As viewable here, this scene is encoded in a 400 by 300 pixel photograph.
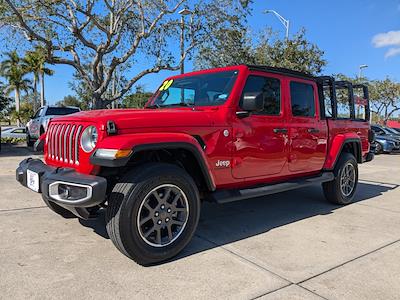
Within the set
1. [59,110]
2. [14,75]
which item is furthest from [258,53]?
[14,75]

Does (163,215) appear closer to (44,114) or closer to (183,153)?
(183,153)

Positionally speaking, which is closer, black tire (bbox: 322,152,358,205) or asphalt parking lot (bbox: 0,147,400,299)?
asphalt parking lot (bbox: 0,147,400,299)

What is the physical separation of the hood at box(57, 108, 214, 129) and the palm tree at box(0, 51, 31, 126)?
4722 cm

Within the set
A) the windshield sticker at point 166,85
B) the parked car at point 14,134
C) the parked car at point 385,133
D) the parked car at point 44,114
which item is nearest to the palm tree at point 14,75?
the parked car at point 14,134

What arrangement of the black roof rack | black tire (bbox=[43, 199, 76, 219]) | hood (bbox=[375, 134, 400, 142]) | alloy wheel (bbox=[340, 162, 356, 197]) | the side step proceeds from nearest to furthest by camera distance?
the side step < black tire (bbox=[43, 199, 76, 219]) < the black roof rack < alloy wheel (bbox=[340, 162, 356, 197]) < hood (bbox=[375, 134, 400, 142])

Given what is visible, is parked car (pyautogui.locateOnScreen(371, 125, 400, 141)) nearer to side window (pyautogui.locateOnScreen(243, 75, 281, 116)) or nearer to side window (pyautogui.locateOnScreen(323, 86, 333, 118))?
side window (pyautogui.locateOnScreen(323, 86, 333, 118))

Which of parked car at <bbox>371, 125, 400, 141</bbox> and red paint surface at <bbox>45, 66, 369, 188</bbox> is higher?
red paint surface at <bbox>45, 66, 369, 188</bbox>

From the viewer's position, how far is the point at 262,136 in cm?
435

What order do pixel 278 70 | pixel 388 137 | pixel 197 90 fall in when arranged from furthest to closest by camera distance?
pixel 388 137
pixel 278 70
pixel 197 90

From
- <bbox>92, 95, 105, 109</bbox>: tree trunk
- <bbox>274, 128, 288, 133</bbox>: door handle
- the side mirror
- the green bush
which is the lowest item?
<bbox>274, 128, 288, 133</bbox>: door handle

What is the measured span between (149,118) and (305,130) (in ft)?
8.55

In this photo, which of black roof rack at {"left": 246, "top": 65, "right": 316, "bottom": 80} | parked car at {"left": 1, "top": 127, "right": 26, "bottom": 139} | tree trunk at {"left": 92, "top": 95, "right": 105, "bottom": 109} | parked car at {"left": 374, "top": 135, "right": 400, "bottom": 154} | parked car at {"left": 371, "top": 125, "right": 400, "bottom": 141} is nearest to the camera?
black roof rack at {"left": 246, "top": 65, "right": 316, "bottom": 80}

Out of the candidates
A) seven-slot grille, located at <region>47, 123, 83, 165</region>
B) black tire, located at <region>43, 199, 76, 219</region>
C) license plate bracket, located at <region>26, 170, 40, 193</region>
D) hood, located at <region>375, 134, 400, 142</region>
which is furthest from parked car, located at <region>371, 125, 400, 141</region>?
license plate bracket, located at <region>26, 170, 40, 193</region>

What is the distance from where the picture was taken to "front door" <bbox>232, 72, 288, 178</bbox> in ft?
13.5
